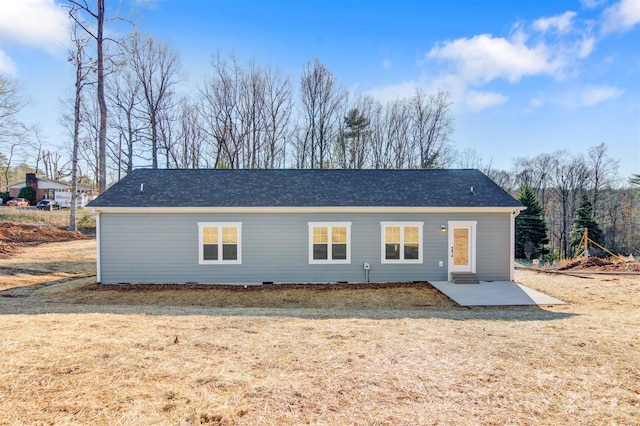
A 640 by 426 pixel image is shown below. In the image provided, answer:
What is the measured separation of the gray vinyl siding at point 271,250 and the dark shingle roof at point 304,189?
0.45 meters

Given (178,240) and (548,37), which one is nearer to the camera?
(178,240)

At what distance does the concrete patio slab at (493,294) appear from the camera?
8.86 meters

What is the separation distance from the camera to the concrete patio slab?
886cm

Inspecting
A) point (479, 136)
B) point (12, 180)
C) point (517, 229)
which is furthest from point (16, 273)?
point (12, 180)

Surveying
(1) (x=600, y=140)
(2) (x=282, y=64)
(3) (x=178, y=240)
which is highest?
(2) (x=282, y=64)

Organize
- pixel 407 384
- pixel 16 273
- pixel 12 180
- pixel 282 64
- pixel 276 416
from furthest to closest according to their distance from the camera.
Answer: pixel 12 180 → pixel 282 64 → pixel 16 273 → pixel 407 384 → pixel 276 416

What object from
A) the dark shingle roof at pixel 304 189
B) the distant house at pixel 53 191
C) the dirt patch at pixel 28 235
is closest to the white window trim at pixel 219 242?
the dark shingle roof at pixel 304 189

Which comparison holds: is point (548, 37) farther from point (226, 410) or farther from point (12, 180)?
point (12, 180)

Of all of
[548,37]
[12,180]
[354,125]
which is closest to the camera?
[548,37]

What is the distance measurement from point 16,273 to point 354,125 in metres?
22.8

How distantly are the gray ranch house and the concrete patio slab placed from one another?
0.63 metres

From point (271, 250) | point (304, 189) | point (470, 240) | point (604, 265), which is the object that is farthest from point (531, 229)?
point (271, 250)

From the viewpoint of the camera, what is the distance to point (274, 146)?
88.1 ft

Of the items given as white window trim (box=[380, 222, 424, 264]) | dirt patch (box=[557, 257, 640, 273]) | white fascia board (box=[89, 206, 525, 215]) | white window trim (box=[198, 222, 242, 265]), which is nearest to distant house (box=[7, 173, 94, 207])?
white fascia board (box=[89, 206, 525, 215])
